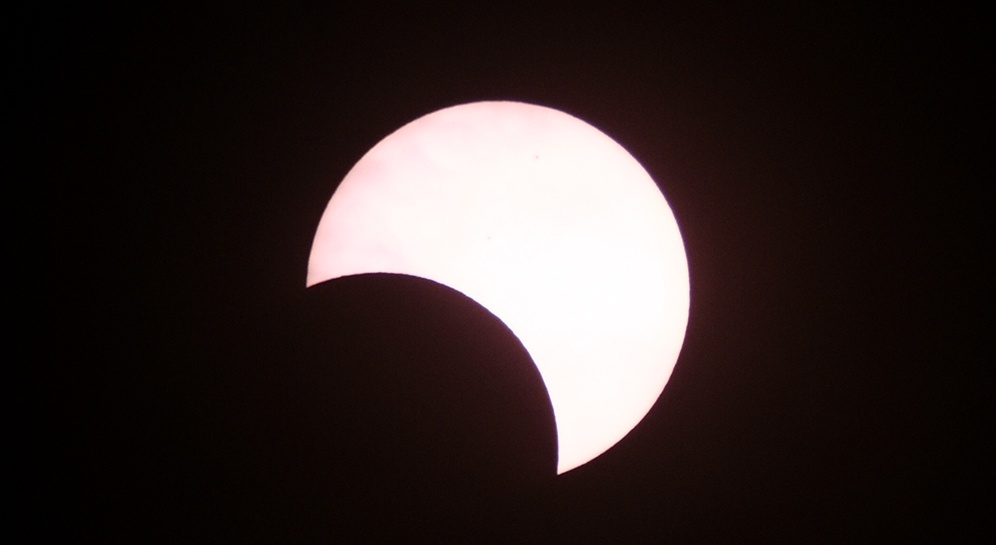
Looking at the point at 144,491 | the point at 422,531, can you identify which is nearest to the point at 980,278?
the point at 422,531

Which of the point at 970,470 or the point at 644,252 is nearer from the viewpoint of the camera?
the point at 644,252

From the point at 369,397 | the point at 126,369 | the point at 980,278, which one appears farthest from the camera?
the point at 980,278

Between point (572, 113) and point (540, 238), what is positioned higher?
point (572, 113)

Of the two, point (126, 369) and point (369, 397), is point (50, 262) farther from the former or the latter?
point (369, 397)
